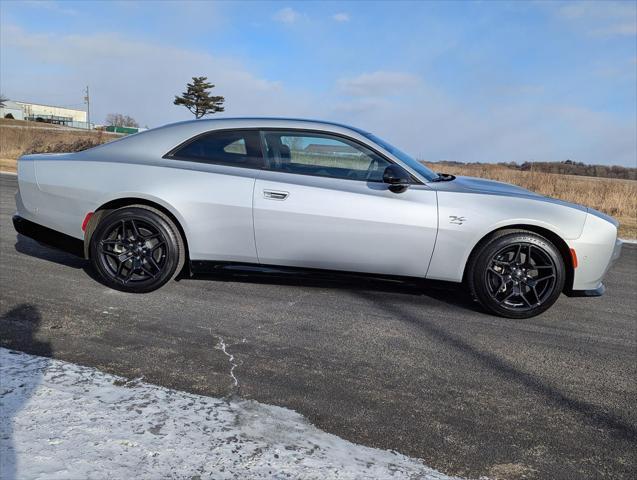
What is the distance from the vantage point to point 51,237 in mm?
4234

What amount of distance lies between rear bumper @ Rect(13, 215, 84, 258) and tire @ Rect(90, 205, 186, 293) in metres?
0.17

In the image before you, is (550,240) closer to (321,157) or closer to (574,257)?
(574,257)

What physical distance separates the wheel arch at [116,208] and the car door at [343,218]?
660 mm

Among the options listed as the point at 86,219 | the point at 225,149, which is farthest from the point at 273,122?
the point at 86,219

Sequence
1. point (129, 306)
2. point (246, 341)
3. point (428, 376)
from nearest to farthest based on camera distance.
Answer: point (428, 376)
point (246, 341)
point (129, 306)

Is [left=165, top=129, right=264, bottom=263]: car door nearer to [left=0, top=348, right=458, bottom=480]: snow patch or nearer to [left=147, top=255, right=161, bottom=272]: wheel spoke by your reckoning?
[left=147, top=255, right=161, bottom=272]: wheel spoke

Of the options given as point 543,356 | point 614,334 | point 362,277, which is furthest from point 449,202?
point 614,334

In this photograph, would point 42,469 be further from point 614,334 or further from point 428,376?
point 614,334

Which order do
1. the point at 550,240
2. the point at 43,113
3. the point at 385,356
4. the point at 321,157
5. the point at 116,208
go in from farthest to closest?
the point at 43,113, the point at 116,208, the point at 321,157, the point at 550,240, the point at 385,356

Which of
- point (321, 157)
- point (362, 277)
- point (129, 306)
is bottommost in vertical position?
point (129, 306)

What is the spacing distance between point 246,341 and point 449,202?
74.5 inches

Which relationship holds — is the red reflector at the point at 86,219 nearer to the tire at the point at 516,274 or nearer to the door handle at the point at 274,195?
the door handle at the point at 274,195

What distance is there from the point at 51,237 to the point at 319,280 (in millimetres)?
2352

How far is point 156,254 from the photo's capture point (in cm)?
409
